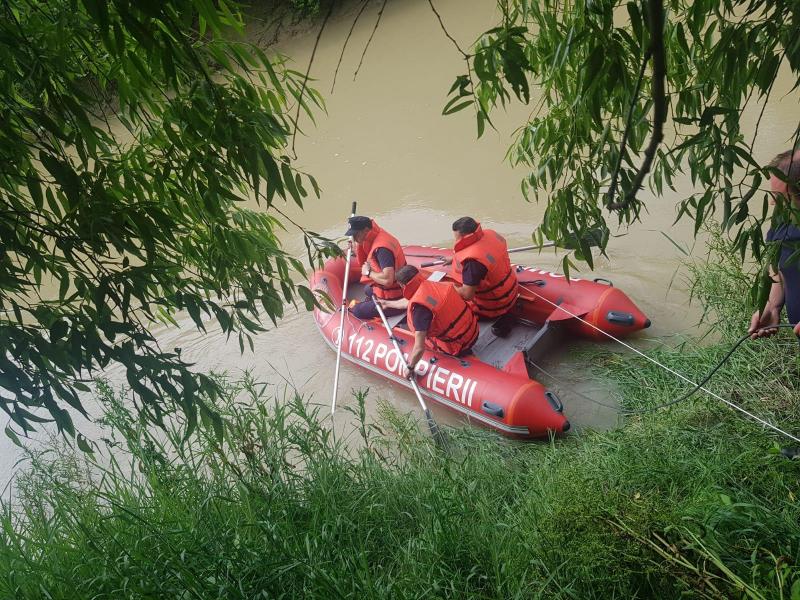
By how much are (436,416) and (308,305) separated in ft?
9.94

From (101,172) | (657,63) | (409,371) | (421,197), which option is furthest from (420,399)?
(421,197)

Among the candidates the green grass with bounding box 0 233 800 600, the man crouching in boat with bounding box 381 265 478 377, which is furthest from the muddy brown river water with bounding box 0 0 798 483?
the green grass with bounding box 0 233 800 600

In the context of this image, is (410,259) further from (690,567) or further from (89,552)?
(690,567)

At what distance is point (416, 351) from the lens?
4.67 meters

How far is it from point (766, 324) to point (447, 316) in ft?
6.84

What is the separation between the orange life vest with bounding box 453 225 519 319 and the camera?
4707mm

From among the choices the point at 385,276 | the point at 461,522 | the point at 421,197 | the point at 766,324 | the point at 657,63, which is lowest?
the point at 461,522

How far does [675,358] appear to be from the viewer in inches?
162

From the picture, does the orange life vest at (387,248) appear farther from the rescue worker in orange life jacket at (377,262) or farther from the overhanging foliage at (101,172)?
the overhanging foliage at (101,172)

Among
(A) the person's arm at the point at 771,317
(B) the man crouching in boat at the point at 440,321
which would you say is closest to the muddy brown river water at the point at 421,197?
(B) the man crouching in boat at the point at 440,321

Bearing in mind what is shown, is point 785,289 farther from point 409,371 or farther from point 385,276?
point 385,276

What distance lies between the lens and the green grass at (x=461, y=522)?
6.27 ft

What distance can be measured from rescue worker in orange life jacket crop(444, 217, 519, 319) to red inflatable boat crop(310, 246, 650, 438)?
0.24 meters

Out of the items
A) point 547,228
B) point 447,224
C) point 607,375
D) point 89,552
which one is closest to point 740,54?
point 547,228
